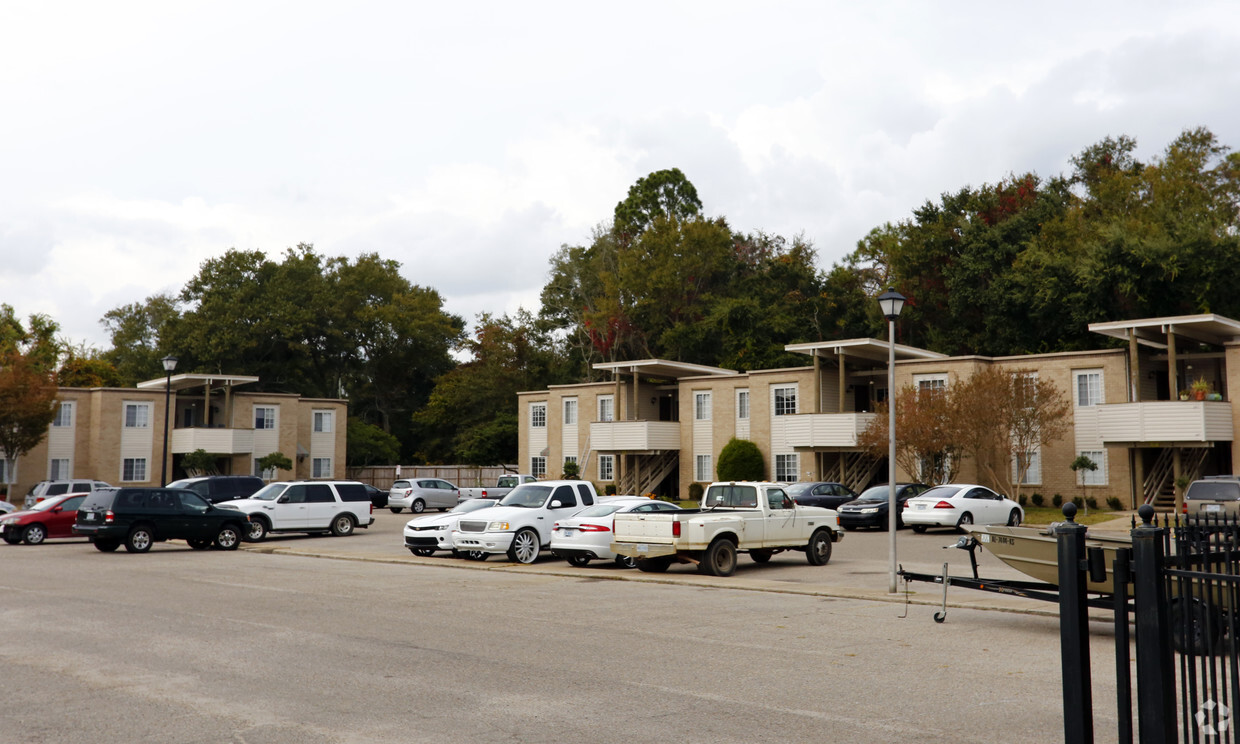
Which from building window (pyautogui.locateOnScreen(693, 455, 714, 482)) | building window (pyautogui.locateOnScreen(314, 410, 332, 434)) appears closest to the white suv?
building window (pyautogui.locateOnScreen(693, 455, 714, 482))

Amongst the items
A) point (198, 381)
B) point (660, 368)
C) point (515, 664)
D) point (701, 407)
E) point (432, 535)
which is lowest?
point (515, 664)

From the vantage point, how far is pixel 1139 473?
40188 millimetres

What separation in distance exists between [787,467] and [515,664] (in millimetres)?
40923

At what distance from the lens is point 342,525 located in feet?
103

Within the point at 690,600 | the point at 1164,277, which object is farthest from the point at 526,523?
the point at 1164,277

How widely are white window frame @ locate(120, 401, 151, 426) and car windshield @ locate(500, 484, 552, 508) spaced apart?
4039cm

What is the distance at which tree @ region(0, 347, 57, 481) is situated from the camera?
47.7 m

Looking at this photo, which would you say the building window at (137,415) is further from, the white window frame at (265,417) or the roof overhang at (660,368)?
the roof overhang at (660,368)

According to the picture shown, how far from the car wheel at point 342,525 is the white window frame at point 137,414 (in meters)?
31.0

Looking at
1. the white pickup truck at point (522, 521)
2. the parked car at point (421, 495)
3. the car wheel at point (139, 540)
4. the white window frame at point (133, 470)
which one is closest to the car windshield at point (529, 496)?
the white pickup truck at point (522, 521)

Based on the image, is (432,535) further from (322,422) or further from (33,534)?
(322,422)

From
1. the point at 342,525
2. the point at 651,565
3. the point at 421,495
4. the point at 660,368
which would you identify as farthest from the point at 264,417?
the point at 651,565

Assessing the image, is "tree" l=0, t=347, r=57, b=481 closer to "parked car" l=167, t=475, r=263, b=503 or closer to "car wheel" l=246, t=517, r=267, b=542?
"parked car" l=167, t=475, r=263, b=503

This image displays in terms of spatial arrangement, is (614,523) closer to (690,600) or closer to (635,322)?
(690,600)
